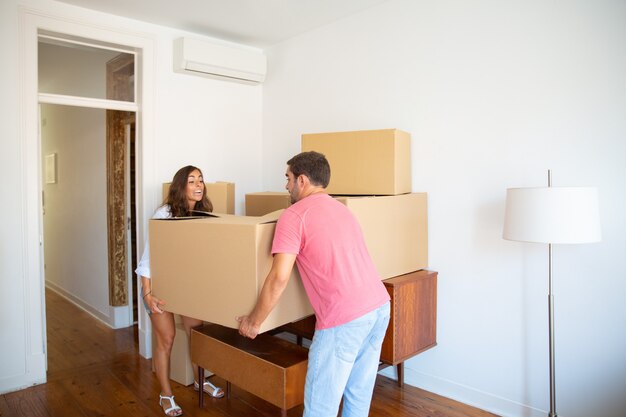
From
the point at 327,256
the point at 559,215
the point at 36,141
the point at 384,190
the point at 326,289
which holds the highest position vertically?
the point at 36,141

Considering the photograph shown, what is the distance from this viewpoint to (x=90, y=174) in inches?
183

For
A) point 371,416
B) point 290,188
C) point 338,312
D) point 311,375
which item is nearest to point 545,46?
point 290,188

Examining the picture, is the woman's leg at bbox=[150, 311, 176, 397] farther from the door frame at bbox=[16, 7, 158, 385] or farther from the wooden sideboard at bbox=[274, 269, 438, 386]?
the door frame at bbox=[16, 7, 158, 385]

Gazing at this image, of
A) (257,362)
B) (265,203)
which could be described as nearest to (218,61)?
(265,203)

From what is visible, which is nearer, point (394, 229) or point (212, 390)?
point (394, 229)

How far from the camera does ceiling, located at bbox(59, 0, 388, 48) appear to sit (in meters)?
3.19

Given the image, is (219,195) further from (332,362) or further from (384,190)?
(332,362)

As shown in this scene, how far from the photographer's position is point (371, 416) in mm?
2680

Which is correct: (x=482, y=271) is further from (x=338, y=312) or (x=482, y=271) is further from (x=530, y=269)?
(x=338, y=312)

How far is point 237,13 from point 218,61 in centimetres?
48

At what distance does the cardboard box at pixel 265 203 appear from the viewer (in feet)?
10.6

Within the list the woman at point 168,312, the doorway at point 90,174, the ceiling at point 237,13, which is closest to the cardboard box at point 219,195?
the woman at point 168,312

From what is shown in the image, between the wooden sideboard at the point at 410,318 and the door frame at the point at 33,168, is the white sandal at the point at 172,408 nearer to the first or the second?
the wooden sideboard at the point at 410,318

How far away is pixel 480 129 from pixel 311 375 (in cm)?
175
